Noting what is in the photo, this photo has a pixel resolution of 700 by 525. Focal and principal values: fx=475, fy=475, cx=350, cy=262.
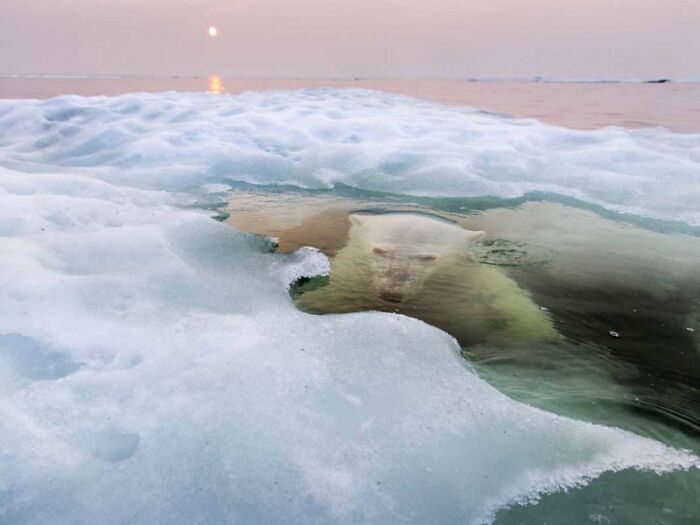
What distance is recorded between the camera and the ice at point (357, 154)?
6570 mm

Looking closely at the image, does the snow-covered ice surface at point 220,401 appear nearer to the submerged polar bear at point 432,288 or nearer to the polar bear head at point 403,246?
the submerged polar bear at point 432,288

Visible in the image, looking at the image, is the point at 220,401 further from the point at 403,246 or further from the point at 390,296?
the point at 403,246

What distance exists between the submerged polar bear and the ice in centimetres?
215

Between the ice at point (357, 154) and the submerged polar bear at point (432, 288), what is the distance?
2155 millimetres

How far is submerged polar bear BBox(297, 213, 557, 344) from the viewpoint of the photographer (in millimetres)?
3250

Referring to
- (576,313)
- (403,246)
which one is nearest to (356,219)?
(403,246)

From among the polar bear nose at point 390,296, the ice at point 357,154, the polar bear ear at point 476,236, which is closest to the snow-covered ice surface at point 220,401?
the polar bear nose at point 390,296

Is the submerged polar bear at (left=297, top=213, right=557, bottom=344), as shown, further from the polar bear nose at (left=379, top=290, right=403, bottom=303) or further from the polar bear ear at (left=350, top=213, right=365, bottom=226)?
the polar bear ear at (left=350, top=213, right=365, bottom=226)

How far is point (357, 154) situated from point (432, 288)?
15.6 feet

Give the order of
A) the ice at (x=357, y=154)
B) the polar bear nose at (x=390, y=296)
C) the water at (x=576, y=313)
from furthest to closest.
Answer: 1. the ice at (x=357, y=154)
2. the polar bear nose at (x=390, y=296)
3. the water at (x=576, y=313)

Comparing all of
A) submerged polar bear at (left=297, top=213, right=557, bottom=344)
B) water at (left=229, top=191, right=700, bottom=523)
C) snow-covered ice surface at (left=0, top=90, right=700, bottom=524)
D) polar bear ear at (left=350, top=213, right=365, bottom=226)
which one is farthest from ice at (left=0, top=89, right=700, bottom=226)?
snow-covered ice surface at (left=0, top=90, right=700, bottom=524)

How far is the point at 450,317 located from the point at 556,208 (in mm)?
3464

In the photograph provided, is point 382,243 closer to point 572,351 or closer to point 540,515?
point 572,351

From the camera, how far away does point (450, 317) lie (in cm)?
332
